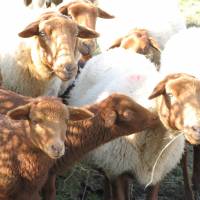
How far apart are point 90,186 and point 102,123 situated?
143cm

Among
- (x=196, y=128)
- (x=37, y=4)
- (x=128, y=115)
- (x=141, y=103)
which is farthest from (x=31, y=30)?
(x=37, y=4)

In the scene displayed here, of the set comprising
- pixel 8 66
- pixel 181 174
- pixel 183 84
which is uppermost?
pixel 183 84

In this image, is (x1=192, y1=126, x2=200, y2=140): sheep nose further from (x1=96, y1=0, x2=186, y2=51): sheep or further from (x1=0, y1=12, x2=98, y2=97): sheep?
(x1=96, y1=0, x2=186, y2=51): sheep

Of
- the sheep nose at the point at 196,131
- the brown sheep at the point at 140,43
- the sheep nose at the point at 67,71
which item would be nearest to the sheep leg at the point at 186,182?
the brown sheep at the point at 140,43

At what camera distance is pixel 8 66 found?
5.29 metres

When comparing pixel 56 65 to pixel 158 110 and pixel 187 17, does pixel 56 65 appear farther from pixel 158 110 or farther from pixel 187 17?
pixel 187 17

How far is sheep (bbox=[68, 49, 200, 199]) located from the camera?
414 centimetres

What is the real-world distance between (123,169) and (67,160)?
0.64 metres

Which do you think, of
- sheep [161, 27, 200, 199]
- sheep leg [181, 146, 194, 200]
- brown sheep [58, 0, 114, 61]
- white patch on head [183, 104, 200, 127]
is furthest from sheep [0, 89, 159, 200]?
brown sheep [58, 0, 114, 61]

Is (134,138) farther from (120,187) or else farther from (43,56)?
(43,56)

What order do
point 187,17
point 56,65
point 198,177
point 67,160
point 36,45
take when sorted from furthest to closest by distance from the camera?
point 187,17 → point 198,177 → point 36,45 → point 56,65 → point 67,160

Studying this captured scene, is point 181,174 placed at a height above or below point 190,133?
below

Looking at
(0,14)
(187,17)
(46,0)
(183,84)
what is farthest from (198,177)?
(187,17)

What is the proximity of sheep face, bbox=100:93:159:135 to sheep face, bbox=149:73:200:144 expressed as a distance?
19 centimetres
